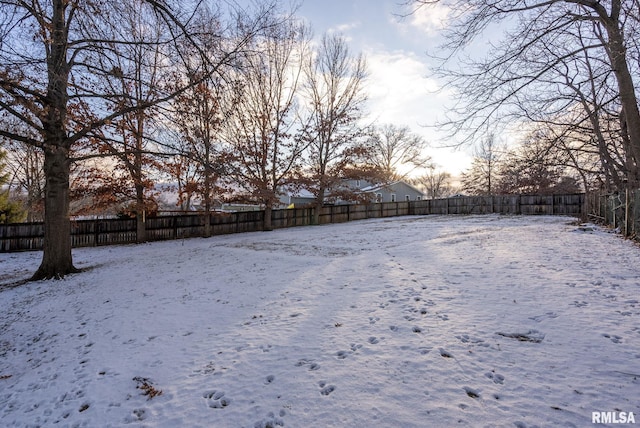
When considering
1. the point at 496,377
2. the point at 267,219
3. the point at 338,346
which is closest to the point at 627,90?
the point at 496,377

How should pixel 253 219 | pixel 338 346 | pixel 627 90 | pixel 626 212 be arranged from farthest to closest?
1. pixel 253 219
2. pixel 626 212
3. pixel 627 90
4. pixel 338 346

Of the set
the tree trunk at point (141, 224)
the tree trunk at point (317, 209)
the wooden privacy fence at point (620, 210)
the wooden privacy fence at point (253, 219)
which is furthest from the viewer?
the tree trunk at point (317, 209)

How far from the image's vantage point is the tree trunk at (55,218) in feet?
24.3

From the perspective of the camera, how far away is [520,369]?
103 inches

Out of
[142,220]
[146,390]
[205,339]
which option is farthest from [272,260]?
[142,220]

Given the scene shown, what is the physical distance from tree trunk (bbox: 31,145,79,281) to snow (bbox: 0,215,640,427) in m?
0.84

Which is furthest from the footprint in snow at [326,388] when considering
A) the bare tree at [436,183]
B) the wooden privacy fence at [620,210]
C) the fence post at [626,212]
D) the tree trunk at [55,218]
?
the bare tree at [436,183]

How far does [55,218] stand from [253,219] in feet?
34.7

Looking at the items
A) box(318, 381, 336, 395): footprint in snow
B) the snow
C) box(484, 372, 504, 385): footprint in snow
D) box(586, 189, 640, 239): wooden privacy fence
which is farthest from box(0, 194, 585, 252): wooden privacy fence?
box(484, 372, 504, 385): footprint in snow

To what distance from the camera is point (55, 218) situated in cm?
753

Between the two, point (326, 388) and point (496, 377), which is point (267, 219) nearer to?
point (326, 388)

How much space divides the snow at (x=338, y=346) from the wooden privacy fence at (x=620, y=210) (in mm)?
2647

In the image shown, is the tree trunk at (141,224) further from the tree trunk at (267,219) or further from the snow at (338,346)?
the snow at (338,346)

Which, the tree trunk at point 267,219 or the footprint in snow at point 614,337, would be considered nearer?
the footprint in snow at point 614,337
